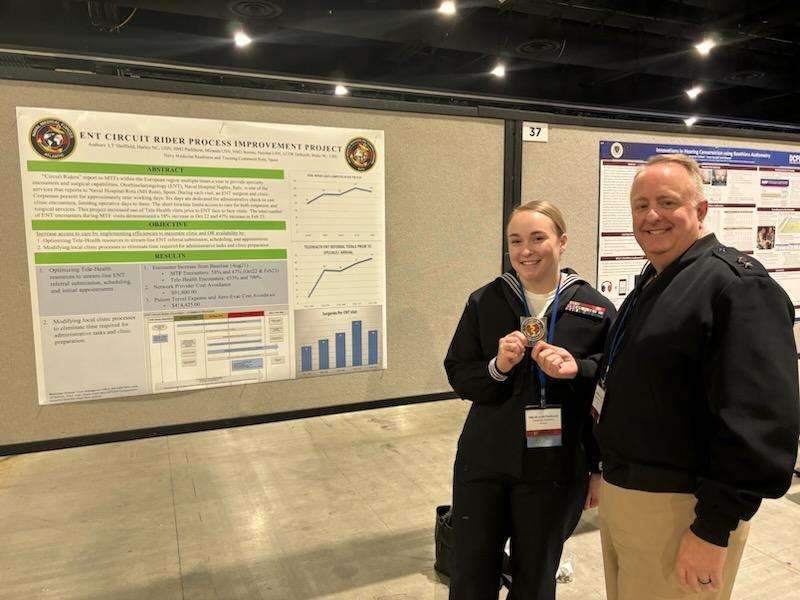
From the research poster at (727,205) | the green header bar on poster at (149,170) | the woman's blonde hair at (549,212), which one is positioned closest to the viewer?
the woman's blonde hair at (549,212)

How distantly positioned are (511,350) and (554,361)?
0.31 ft

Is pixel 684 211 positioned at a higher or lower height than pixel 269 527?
higher

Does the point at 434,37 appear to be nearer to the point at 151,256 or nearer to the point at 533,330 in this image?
the point at 151,256

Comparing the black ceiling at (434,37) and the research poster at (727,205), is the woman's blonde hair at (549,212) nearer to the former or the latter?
the research poster at (727,205)

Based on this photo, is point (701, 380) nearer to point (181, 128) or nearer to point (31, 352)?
point (181, 128)

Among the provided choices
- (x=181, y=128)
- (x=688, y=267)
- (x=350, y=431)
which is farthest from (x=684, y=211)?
(x=350, y=431)

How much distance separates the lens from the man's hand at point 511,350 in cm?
120

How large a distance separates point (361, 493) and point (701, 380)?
1585mm

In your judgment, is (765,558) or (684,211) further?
(765,558)

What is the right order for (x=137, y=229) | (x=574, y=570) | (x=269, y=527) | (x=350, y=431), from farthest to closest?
(x=350, y=431)
(x=269, y=527)
(x=574, y=570)
(x=137, y=229)

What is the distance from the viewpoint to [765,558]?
188 cm

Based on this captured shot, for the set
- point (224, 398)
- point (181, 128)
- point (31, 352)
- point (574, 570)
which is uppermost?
point (181, 128)

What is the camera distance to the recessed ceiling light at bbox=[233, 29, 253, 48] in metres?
5.29

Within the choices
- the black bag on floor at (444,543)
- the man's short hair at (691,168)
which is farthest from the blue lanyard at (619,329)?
the black bag on floor at (444,543)
